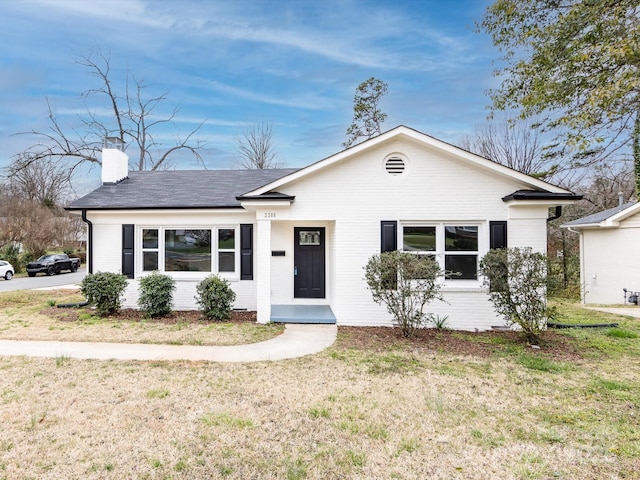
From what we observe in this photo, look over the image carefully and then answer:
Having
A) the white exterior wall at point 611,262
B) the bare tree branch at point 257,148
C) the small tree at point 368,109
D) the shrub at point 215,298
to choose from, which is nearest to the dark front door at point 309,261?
the shrub at point 215,298

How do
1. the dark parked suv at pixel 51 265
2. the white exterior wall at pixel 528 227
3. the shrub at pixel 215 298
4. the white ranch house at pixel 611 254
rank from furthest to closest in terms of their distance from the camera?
the dark parked suv at pixel 51 265 < the white ranch house at pixel 611 254 < the shrub at pixel 215 298 < the white exterior wall at pixel 528 227

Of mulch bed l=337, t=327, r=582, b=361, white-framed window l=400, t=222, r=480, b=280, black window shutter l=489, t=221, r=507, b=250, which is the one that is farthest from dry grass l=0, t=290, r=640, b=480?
black window shutter l=489, t=221, r=507, b=250

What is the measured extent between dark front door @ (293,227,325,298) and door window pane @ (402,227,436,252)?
8.78 ft

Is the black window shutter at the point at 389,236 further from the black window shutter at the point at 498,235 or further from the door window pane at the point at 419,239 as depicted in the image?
the black window shutter at the point at 498,235

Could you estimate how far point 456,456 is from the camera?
336 centimetres

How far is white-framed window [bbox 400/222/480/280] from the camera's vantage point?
8844 mm

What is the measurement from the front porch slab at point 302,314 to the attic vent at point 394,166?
4.01 metres

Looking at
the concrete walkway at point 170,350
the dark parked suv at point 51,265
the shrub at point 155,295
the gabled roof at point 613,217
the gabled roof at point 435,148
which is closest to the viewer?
the concrete walkway at point 170,350

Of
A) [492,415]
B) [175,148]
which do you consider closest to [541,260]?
[492,415]

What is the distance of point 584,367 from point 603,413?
6.46ft

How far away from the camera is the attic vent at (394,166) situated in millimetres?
8906

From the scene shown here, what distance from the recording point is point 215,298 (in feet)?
30.1

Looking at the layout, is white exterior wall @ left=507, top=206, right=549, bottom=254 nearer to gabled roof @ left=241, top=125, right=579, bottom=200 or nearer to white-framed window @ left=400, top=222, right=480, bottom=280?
gabled roof @ left=241, top=125, right=579, bottom=200

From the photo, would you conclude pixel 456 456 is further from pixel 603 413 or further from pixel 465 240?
pixel 465 240
